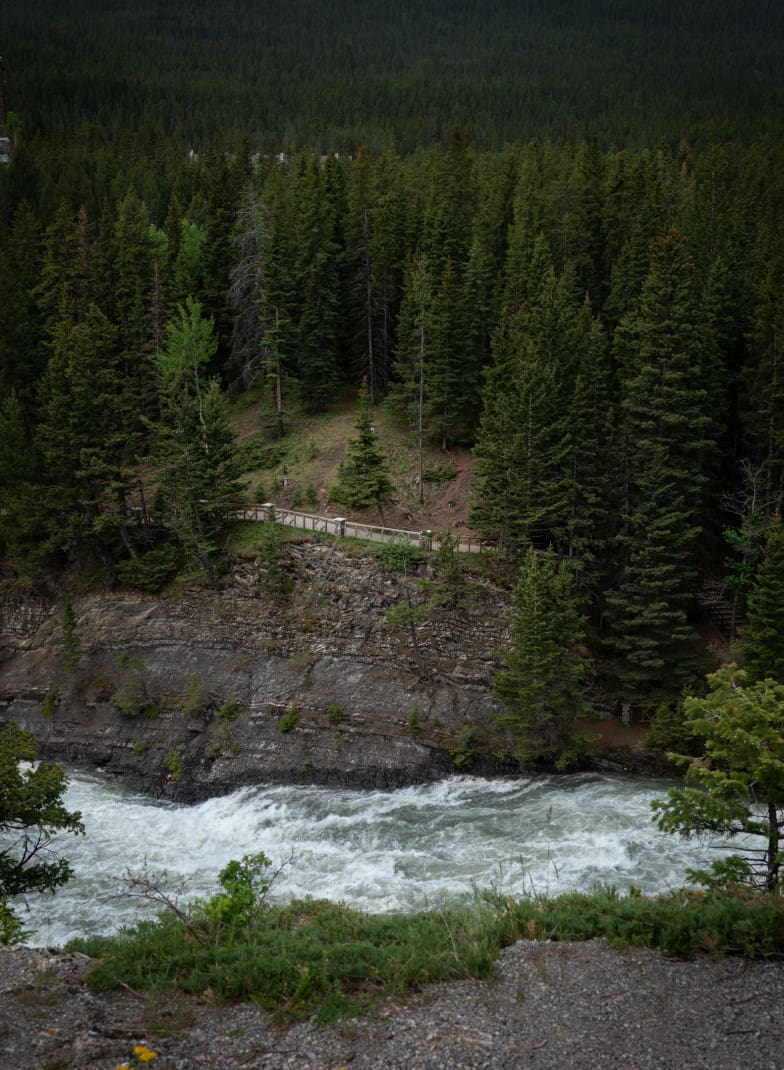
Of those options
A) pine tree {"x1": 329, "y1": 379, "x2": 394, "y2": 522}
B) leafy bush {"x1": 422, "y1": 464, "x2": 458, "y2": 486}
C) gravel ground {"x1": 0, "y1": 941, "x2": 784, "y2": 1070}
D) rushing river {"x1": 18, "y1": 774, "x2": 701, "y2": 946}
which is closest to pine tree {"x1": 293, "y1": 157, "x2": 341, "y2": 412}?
leafy bush {"x1": 422, "y1": 464, "x2": 458, "y2": 486}

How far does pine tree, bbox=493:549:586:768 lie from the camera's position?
33719 millimetres

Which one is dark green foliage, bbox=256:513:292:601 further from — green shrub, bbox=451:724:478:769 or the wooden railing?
green shrub, bbox=451:724:478:769

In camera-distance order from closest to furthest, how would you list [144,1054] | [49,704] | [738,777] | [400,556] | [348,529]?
1. [144,1054]
2. [738,777]
3. [400,556]
4. [49,704]
5. [348,529]

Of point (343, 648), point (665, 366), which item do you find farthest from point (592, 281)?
point (343, 648)

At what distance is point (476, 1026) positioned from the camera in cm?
1482

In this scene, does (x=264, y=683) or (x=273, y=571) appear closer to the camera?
Answer: (x=264, y=683)

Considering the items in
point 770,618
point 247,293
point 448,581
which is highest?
point 247,293

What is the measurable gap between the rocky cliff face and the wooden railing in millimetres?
1519

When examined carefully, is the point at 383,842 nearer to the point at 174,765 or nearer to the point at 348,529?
the point at 174,765

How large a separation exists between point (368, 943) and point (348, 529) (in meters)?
27.5

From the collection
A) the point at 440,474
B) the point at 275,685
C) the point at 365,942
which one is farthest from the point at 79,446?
the point at 365,942

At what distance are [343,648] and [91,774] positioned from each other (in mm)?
11939

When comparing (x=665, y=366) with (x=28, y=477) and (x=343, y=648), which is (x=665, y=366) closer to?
(x=343, y=648)

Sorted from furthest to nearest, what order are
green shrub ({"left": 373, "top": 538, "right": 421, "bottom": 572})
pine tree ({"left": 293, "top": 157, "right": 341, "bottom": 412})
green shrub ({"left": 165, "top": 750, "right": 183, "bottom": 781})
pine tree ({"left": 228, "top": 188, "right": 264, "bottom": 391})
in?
pine tree ({"left": 228, "top": 188, "right": 264, "bottom": 391})
pine tree ({"left": 293, "top": 157, "right": 341, "bottom": 412})
green shrub ({"left": 373, "top": 538, "right": 421, "bottom": 572})
green shrub ({"left": 165, "top": 750, "right": 183, "bottom": 781})
